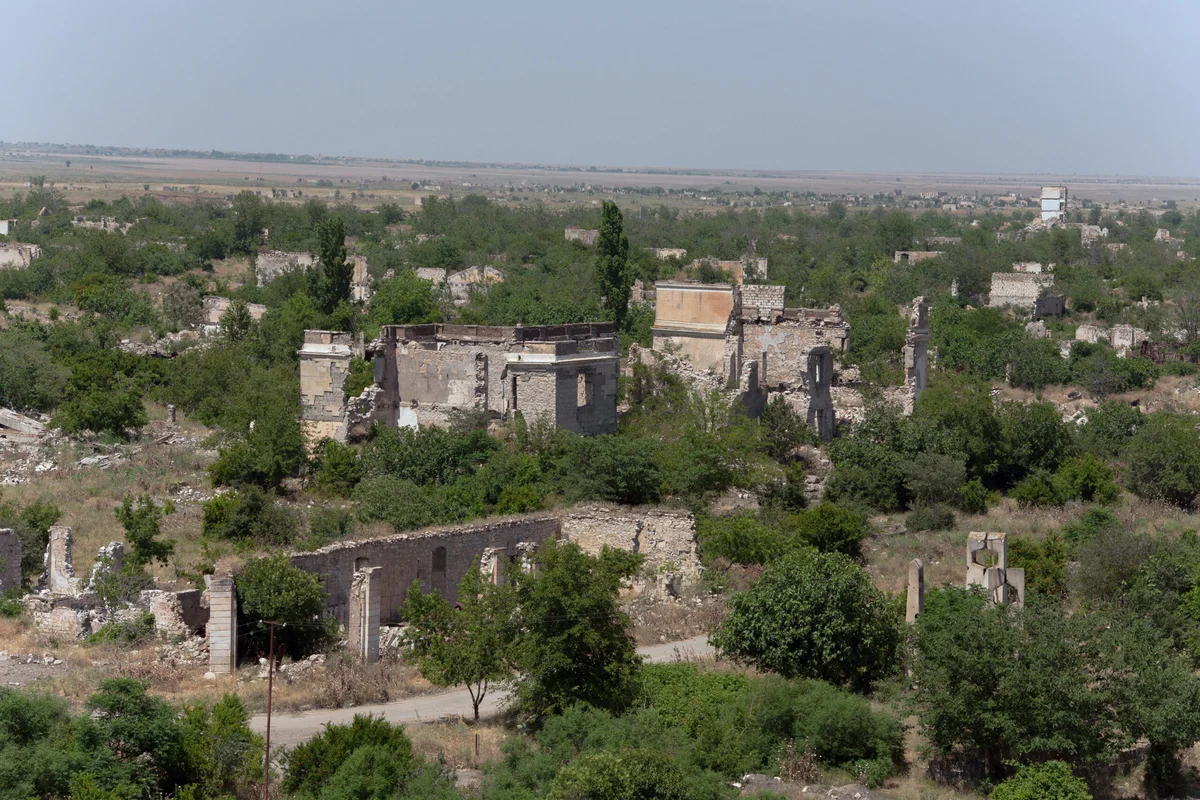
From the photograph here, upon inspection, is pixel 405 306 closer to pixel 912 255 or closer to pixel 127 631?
pixel 127 631

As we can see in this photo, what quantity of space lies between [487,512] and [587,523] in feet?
5.80

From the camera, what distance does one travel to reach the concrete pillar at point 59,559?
59.0 ft

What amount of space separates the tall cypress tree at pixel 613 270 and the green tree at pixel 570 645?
25.7 meters

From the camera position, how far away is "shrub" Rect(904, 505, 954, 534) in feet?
75.8

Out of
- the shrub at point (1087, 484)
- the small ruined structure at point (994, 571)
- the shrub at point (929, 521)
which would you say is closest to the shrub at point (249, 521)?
the small ruined structure at point (994, 571)

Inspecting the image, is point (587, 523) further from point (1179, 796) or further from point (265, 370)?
point (265, 370)

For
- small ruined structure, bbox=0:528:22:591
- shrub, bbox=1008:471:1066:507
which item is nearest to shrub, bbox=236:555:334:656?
small ruined structure, bbox=0:528:22:591

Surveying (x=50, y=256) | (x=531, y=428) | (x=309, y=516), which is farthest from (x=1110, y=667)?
(x=50, y=256)

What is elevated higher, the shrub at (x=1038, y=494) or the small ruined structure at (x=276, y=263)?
Result: the small ruined structure at (x=276, y=263)

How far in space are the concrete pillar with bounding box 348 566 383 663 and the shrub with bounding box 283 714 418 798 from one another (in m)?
3.13

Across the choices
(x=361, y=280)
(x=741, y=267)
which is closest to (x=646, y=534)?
(x=361, y=280)

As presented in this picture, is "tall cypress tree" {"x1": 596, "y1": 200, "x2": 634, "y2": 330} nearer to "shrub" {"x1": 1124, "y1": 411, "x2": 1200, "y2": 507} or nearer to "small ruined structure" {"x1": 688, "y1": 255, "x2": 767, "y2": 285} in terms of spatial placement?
"small ruined structure" {"x1": 688, "y1": 255, "x2": 767, "y2": 285}

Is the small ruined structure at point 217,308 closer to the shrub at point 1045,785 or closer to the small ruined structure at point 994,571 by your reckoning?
the small ruined structure at point 994,571

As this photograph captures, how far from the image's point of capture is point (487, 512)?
21.2 metres
